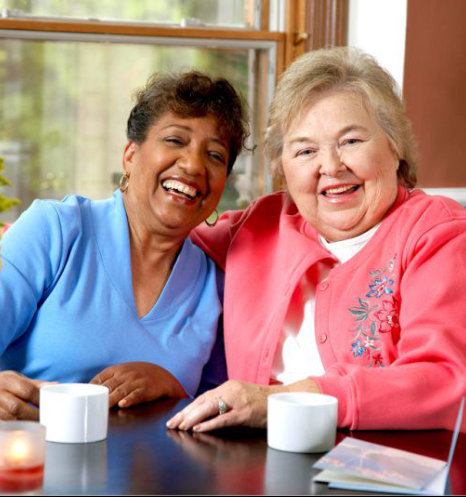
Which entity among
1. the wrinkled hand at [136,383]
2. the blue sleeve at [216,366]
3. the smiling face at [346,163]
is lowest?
the blue sleeve at [216,366]

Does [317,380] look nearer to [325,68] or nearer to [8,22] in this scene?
[325,68]

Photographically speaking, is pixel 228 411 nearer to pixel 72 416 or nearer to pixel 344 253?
pixel 72 416

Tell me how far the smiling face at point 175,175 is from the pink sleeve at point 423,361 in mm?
544

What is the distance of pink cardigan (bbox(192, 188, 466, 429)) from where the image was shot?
142 cm

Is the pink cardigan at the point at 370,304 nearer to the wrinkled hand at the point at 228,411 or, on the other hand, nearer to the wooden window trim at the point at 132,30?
the wrinkled hand at the point at 228,411

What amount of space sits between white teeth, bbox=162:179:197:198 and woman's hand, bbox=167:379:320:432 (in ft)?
2.25

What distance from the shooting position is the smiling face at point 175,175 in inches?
77.0

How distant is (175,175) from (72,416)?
0.84 meters

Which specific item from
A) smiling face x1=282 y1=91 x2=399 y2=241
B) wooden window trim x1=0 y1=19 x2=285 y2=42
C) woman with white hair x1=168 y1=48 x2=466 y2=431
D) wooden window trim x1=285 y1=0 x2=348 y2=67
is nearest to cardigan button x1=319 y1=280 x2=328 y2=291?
woman with white hair x1=168 y1=48 x2=466 y2=431

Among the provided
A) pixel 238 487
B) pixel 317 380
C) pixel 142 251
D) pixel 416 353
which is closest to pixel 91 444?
pixel 238 487

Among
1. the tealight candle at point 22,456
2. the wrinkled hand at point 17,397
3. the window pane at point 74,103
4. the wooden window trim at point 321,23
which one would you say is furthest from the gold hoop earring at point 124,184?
the wooden window trim at point 321,23

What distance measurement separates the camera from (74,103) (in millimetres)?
3426

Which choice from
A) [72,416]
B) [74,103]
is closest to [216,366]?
[72,416]

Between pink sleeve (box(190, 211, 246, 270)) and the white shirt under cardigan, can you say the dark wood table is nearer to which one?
the white shirt under cardigan
